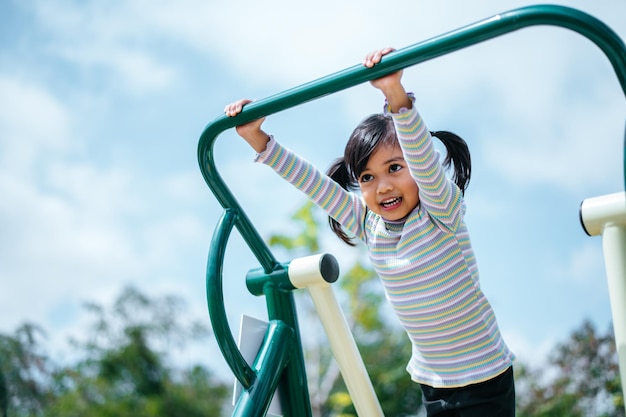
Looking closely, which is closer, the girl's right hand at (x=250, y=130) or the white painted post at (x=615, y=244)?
the white painted post at (x=615, y=244)

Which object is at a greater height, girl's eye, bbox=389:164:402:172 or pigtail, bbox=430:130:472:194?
pigtail, bbox=430:130:472:194

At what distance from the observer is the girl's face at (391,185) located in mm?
1602

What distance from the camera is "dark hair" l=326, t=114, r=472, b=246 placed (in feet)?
5.35

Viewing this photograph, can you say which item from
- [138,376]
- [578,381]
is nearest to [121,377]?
[138,376]

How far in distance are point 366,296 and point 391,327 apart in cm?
65

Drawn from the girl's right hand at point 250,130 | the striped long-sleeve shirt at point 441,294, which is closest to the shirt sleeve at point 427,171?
the striped long-sleeve shirt at point 441,294

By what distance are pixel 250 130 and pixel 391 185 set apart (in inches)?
12.6

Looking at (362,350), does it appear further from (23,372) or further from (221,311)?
(221,311)

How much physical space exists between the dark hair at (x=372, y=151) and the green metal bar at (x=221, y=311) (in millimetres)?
311

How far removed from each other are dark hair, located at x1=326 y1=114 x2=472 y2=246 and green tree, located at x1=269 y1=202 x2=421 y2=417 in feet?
14.6

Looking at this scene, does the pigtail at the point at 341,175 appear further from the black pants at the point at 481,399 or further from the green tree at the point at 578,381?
the green tree at the point at 578,381

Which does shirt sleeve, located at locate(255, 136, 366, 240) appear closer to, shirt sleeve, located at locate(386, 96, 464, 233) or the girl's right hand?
the girl's right hand

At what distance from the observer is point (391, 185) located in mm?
1603

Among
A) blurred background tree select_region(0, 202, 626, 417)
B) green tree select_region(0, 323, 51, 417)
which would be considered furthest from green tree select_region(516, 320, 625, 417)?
green tree select_region(0, 323, 51, 417)
